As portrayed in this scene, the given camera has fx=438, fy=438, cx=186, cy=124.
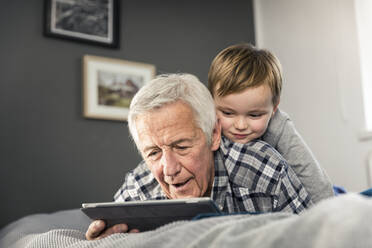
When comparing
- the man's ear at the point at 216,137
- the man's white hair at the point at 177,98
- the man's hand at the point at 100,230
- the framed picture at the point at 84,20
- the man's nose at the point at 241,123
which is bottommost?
the man's hand at the point at 100,230

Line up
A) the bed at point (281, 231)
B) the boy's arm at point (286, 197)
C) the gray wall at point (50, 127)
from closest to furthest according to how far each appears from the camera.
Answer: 1. the bed at point (281, 231)
2. the boy's arm at point (286, 197)
3. the gray wall at point (50, 127)

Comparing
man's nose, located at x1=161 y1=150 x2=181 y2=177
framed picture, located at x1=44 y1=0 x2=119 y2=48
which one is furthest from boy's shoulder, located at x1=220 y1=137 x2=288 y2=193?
framed picture, located at x1=44 y1=0 x2=119 y2=48

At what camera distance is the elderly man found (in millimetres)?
1420

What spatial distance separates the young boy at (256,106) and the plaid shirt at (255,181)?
11cm

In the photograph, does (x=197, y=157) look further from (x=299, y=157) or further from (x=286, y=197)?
(x=299, y=157)

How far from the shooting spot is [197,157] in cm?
148

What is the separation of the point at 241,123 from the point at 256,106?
8cm

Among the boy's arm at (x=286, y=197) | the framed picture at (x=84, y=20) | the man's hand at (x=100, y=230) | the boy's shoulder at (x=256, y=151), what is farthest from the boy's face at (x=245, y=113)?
the framed picture at (x=84, y=20)

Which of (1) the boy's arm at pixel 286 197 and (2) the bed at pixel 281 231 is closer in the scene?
(2) the bed at pixel 281 231

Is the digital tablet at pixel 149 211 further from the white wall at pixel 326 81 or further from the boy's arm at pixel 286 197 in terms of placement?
the white wall at pixel 326 81

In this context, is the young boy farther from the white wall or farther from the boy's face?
the white wall

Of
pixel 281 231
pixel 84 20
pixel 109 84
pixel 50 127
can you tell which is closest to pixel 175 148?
pixel 281 231

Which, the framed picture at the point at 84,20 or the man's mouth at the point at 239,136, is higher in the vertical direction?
the framed picture at the point at 84,20

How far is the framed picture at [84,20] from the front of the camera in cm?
330
